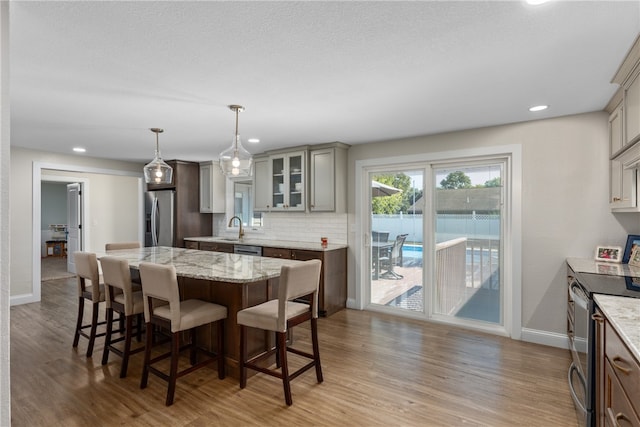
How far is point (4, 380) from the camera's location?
4.42ft

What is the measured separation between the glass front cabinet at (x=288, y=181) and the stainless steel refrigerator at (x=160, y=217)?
207 centimetres

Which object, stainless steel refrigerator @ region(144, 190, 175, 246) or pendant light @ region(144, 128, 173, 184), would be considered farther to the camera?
stainless steel refrigerator @ region(144, 190, 175, 246)

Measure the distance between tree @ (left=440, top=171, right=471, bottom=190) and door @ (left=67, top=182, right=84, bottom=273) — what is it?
300 inches

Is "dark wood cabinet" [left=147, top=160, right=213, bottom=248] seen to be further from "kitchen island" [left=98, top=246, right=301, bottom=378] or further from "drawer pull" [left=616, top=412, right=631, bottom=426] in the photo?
"drawer pull" [left=616, top=412, right=631, bottom=426]

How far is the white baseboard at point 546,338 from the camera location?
3337mm

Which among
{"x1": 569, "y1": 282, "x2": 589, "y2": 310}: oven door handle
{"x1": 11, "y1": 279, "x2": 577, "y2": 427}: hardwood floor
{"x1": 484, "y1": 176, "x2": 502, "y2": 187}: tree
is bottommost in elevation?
{"x1": 11, "y1": 279, "x2": 577, "y2": 427}: hardwood floor

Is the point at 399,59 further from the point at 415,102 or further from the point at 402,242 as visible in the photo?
the point at 402,242

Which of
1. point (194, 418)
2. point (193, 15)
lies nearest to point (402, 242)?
point (194, 418)

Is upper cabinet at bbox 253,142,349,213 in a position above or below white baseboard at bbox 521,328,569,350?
above

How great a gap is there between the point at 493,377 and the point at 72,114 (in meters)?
4.50

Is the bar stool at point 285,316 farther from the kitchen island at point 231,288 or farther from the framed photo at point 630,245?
the framed photo at point 630,245

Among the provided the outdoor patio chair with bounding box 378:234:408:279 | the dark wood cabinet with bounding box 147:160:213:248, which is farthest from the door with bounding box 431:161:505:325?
the dark wood cabinet with bounding box 147:160:213:248

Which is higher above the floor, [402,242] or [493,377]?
[402,242]

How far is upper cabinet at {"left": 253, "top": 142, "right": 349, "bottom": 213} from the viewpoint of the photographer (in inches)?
183
